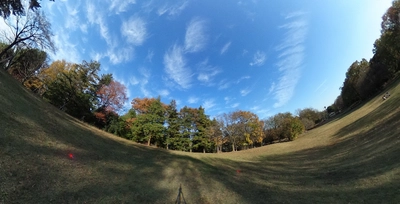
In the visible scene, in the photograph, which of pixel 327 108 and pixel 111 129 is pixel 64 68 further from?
pixel 327 108

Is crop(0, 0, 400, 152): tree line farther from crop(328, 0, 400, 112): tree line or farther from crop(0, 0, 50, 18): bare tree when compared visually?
crop(0, 0, 50, 18): bare tree

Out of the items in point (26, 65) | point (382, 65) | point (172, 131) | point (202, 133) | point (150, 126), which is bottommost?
point (202, 133)

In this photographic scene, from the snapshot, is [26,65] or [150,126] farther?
[150,126]

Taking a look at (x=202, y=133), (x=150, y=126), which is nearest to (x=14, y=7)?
(x=150, y=126)

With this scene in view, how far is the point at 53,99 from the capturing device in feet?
130

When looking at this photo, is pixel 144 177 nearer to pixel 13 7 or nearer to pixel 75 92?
pixel 13 7

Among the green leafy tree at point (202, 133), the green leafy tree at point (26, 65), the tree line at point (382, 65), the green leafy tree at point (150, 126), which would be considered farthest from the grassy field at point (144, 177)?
the green leafy tree at point (202, 133)

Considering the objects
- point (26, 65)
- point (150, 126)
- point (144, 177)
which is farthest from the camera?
point (150, 126)

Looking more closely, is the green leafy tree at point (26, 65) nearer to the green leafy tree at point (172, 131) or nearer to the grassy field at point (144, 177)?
the grassy field at point (144, 177)

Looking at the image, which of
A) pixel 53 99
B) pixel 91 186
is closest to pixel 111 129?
pixel 53 99

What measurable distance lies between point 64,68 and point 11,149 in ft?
155

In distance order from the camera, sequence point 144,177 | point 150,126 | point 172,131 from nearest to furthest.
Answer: point 144,177, point 150,126, point 172,131

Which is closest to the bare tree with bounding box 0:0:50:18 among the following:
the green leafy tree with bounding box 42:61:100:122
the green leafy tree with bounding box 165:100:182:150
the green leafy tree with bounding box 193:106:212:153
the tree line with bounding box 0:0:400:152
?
the tree line with bounding box 0:0:400:152

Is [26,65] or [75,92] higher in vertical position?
[26,65]
